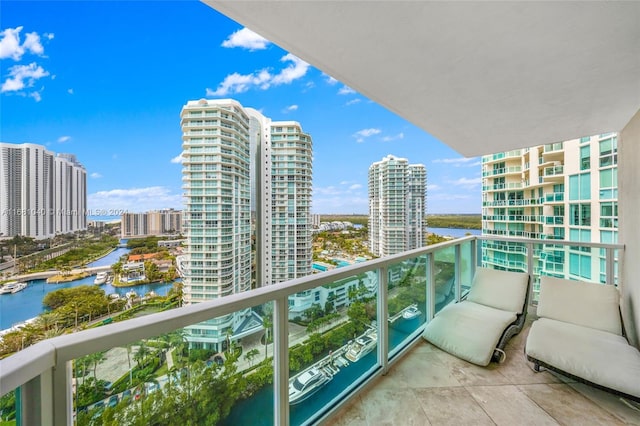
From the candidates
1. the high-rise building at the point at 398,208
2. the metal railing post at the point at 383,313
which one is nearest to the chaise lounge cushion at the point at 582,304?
the metal railing post at the point at 383,313

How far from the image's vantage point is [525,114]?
9.29ft

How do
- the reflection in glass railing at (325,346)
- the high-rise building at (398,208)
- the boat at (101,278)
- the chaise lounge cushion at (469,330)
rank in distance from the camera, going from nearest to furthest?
the reflection in glass railing at (325,346), the chaise lounge cushion at (469,330), the boat at (101,278), the high-rise building at (398,208)

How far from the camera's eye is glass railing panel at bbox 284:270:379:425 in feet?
6.00

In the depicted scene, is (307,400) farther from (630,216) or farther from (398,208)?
(398,208)

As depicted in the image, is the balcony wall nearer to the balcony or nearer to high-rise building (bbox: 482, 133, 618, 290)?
the balcony

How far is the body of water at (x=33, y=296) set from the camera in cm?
240

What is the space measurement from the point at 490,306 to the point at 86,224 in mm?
6086

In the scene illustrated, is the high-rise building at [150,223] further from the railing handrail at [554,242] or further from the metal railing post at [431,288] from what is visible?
the railing handrail at [554,242]

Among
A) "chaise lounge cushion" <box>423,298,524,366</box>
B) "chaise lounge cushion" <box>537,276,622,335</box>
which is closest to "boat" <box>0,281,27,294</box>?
"chaise lounge cushion" <box>423,298,524,366</box>

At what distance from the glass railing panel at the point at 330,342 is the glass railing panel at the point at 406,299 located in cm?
29

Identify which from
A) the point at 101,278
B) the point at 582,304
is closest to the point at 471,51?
the point at 582,304

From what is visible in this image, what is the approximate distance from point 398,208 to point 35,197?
10732mm

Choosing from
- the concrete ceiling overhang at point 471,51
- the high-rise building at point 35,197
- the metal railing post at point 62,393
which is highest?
the concrete ceiling overhang at point 471,51

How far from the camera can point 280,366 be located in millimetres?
1693
